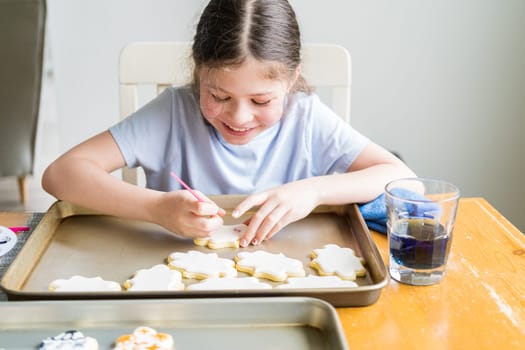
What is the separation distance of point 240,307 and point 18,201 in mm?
2365

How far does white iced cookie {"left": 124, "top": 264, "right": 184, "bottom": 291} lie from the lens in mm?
819

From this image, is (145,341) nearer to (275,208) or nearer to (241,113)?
(275,208)

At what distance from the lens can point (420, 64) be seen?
2.05 m

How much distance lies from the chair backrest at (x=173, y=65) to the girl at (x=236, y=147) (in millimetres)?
82

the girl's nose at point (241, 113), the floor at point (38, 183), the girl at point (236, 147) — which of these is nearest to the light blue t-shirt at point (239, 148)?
the girl at point (236, 147)

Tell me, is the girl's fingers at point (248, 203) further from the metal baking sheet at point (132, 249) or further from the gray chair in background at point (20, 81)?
the gray chair in background at point (20, 81)

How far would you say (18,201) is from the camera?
9.30 feet

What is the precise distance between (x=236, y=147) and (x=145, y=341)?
25.9 inches

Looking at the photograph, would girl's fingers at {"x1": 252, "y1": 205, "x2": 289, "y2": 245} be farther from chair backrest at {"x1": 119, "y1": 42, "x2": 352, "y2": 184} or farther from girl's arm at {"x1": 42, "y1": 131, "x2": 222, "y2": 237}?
chair backrest at {"x1": 119, "y1": 42, "x2": 352, "y2": 184}

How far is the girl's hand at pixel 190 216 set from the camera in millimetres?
957

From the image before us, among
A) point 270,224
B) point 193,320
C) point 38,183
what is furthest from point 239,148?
point 38,183

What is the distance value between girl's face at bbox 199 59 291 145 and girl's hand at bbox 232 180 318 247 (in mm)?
139

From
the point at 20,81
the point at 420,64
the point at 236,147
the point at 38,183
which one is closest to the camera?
the point at 236,147

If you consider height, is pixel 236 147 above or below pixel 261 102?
below
